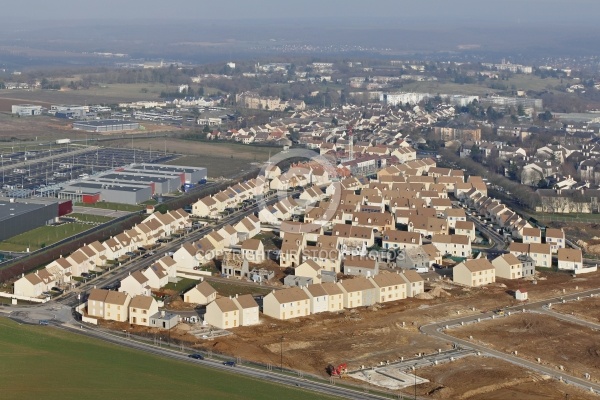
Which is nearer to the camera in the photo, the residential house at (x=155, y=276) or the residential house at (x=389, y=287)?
the residential house at (x=389, y=287)

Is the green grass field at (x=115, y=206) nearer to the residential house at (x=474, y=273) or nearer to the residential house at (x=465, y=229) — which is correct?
the residential house at (x=465, y=229)

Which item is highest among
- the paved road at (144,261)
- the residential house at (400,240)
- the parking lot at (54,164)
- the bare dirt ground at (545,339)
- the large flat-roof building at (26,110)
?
the large flat-roof building at (26,110)

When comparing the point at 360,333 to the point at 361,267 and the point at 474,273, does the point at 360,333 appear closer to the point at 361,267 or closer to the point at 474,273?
the point at 361,267

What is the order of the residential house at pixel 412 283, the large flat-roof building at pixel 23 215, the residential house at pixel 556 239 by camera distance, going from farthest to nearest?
the residential house at pixel 556 239 → the large flat-roof building at pixel 23 215 → the residential house at pixel 412 283

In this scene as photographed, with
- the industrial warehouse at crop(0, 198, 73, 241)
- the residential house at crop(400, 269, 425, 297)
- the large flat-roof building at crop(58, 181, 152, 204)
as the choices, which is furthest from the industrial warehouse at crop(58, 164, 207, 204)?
the residential house at crop(400, 269, 425, 297)

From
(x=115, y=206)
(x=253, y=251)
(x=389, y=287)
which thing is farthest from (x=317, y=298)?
(x=115, y=206)

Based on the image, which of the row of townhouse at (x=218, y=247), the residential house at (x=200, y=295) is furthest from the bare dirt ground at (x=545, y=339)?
the row of townhouse at (x=218, y=247)
